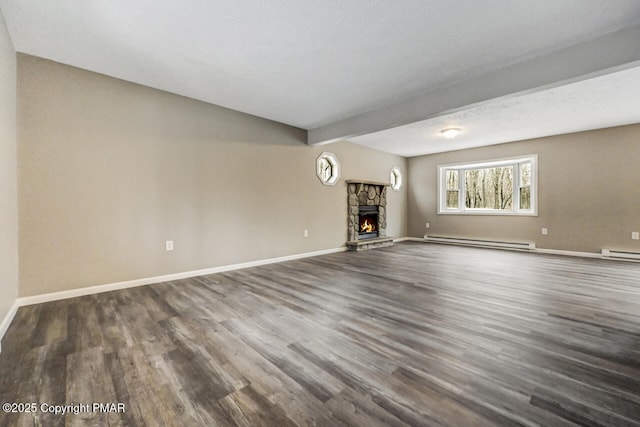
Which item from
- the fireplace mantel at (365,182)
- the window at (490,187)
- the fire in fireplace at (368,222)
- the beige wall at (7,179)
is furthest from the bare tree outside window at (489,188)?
the beige wall at (7,179)

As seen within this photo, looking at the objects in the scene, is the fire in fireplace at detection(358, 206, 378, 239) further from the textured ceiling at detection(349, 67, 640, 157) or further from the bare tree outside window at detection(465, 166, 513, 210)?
the bare tree outside window at detection(465, 166, 513, 210)

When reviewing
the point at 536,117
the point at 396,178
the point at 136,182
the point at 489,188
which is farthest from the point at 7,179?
the point at 489,188

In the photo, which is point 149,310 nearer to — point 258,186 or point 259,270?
point 259,270

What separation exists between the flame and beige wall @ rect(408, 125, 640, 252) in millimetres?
2508

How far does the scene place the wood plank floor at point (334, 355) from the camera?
Result: 1164 mm

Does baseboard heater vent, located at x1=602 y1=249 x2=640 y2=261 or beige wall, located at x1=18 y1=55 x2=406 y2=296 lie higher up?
beige wall, located at x1=18 y1=55 x2=406 y2=296

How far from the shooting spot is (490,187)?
628 centimetres

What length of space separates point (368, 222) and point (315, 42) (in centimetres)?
458

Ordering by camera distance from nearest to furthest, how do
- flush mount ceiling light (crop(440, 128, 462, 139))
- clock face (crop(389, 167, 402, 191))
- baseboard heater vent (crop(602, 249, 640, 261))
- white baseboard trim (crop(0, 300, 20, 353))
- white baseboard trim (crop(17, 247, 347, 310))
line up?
white baseboard trim (crop(0, 300, 20, 353)), white baseboard trim (crop(17, 247, 347, 310)), baseboard heater vent (crop(602, 249, 640, 261)), flush mount ceiling light (crop(440, 128, 462, 139)), clock face (crop(389, 167, 402, 191))

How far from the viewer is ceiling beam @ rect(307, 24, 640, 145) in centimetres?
217

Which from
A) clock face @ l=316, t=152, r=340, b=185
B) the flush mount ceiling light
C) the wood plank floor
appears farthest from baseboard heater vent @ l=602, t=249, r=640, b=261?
clock face @ l=316, t=152, r=340, b=185

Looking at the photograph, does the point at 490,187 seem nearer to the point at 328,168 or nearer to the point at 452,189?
the point at 452,189

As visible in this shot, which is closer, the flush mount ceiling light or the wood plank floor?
the wood plank floor

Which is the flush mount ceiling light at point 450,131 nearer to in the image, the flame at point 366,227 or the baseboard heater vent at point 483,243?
the flame at point 366,227
